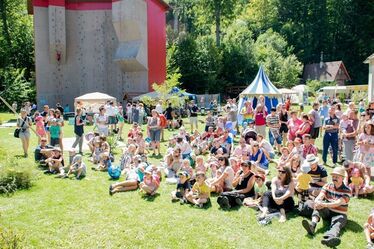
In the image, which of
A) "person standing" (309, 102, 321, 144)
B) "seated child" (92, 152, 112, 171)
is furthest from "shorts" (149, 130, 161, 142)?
"person standing" (309, 102, 321, 144)

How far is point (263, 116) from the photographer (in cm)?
1308

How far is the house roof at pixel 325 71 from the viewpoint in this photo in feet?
164

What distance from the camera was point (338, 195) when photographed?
6496 millimetres

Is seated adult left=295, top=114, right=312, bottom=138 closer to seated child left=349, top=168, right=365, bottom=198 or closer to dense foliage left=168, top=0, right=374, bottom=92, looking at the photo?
seated child left=349, top=168, right=365, bottom=198

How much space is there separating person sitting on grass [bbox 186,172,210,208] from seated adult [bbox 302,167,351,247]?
86.6 inches

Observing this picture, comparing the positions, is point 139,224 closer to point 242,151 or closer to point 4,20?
point 242,151

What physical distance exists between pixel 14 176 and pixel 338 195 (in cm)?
707

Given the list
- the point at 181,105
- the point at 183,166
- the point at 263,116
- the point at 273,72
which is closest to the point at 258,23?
the point at 273,72

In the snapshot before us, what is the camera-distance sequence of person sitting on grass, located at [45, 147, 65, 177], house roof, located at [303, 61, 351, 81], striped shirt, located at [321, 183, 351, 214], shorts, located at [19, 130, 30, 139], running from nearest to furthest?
striped shirt, located at [321, 183, 351, 214] < person sitting on grass, located at [45, 147, 65, 177] < shorts, located at [19, 130, 30, 139] < house roof, located at [303, 61, 351, 81]

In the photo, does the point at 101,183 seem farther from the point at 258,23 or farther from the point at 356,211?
the point at 258,23

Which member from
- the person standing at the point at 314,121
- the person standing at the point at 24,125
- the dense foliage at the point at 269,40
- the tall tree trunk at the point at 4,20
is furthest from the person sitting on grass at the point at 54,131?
the tall tree trunk at the point at 4,20

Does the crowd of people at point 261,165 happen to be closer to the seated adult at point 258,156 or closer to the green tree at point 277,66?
the seated adult at point 258,156

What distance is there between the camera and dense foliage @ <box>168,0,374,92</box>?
37.5 m

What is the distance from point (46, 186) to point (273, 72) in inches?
1396
